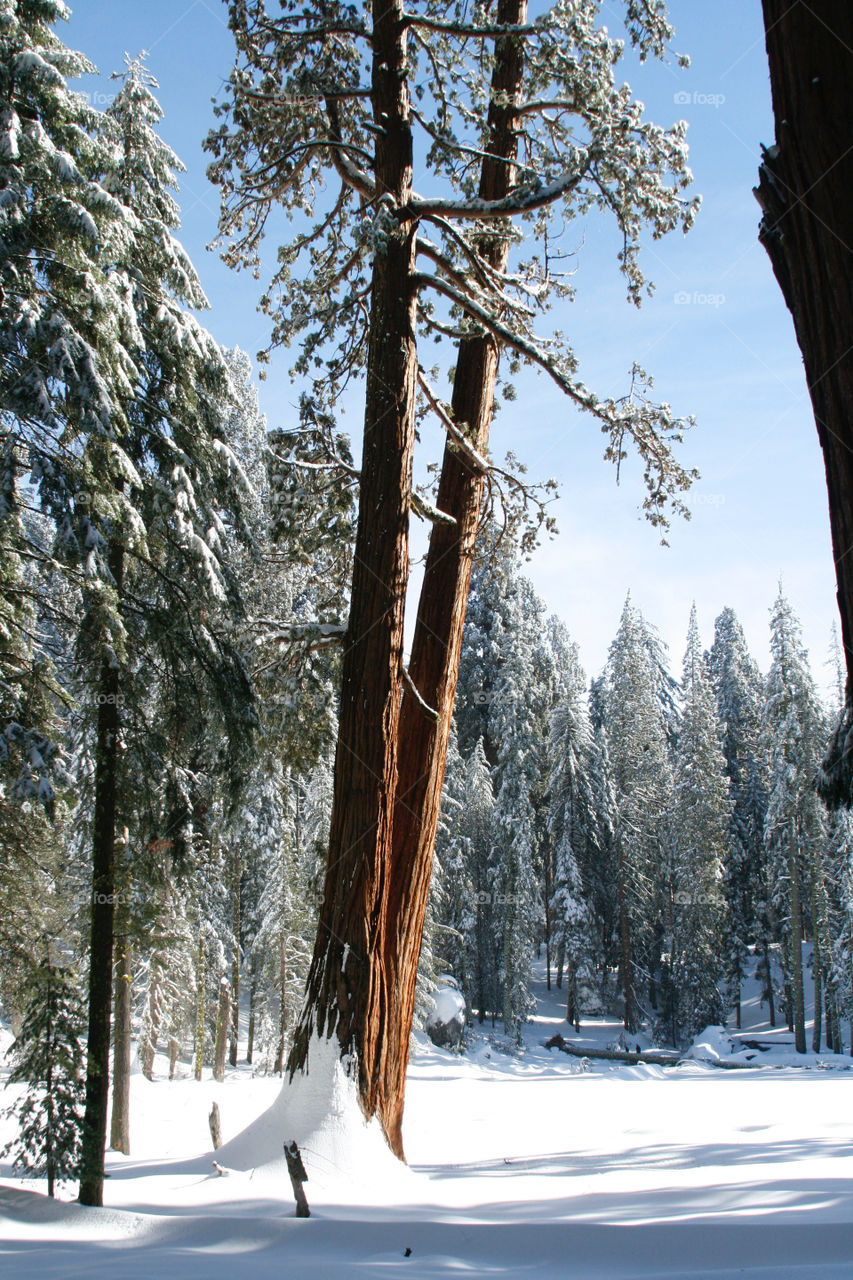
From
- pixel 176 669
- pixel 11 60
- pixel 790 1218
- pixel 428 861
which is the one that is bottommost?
pixel 790 1218

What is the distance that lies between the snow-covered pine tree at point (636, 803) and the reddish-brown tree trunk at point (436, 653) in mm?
29625

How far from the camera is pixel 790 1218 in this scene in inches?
145

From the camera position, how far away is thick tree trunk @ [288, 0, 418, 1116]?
194 inches

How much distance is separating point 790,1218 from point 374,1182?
209 centimetres

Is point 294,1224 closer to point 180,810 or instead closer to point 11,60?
point 180,810

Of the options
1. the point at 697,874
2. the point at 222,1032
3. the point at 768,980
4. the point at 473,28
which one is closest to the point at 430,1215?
the point at 473,28

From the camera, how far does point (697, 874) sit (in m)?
32.6

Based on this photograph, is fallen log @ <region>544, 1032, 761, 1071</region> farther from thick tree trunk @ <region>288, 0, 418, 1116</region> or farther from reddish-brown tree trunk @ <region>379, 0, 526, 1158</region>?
thick tree trunk @ <region>288, 0, 418, 1116</region>

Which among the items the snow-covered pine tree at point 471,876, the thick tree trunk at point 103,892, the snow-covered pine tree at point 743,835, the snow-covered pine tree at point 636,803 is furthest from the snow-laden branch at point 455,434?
the snow-covered pine tree at point 743,835

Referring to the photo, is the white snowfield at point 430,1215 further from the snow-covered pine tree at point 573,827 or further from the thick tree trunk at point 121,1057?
the snow-covered pine tree at point 573,827

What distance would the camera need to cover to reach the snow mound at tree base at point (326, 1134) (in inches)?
180

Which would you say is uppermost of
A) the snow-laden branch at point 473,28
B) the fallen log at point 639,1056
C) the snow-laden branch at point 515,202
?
the snow-laden branch at point 473,28

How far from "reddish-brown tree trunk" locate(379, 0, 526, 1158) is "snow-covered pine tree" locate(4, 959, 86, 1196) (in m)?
2.31

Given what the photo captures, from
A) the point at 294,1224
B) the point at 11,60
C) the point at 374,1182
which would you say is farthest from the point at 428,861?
the point at 11,60
